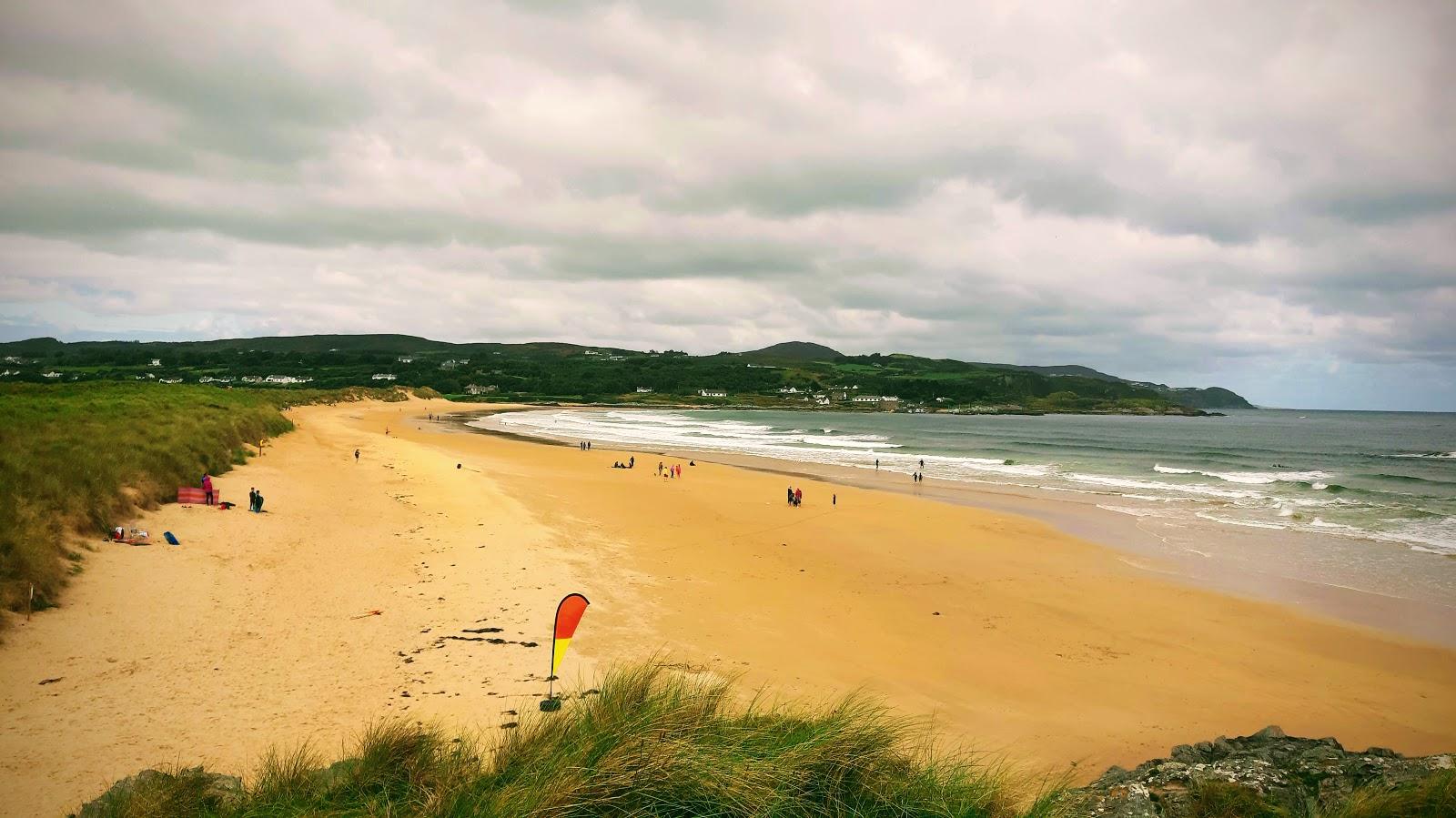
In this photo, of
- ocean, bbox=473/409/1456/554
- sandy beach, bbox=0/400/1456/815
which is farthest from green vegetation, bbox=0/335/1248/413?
A: sandy beach, bbox=0/400/1456/815

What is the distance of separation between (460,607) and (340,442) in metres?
30.1

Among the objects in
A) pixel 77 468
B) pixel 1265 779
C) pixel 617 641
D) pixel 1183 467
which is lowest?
pixel 617 641

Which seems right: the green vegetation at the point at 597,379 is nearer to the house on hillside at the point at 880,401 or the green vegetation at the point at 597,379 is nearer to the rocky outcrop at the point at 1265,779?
the house on hillside at the point at 880,401

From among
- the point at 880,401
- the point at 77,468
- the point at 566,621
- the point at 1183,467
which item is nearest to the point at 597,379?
the point at 880,401

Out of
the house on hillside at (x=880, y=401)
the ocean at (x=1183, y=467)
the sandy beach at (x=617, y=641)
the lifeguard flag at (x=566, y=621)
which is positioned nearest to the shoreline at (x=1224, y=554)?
the sandy beach at (x=617, y=641)

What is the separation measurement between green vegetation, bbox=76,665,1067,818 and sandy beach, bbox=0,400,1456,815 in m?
1.96

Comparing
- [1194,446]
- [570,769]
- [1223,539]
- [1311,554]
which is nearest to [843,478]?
[1223,539]

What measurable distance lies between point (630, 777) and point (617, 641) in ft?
19.8

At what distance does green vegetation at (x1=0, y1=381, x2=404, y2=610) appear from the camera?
28.5 ft

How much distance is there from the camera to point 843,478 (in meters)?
32.2

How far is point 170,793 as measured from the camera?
396cm

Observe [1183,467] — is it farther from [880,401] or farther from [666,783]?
[880,401]

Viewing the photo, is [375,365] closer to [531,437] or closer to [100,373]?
[100,373]

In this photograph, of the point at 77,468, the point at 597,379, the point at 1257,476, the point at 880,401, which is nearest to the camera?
the point at 77,468
